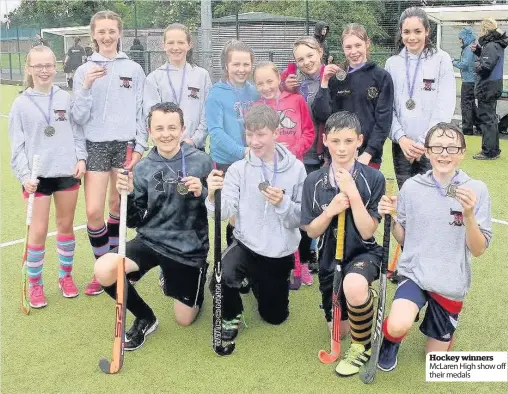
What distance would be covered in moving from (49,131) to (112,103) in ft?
1.56

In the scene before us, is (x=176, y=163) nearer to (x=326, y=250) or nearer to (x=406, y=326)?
(x=326, y=250)

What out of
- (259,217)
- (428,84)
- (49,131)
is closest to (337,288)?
(259,217)

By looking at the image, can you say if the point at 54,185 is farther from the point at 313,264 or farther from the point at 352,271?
the point at 352,271

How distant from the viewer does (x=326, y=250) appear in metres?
3.45

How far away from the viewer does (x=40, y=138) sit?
13.0ft

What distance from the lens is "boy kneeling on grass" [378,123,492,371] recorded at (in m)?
3.09

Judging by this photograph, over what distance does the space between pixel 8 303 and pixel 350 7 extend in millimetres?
19671

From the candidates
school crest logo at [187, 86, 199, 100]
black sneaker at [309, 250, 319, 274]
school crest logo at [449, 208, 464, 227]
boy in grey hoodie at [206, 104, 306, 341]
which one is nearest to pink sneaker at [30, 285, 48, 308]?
boy in grey hoodie at [206, 104, 306, 341]

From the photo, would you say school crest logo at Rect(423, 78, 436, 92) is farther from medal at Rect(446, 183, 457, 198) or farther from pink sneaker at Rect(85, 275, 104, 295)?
pink sneaker at Rect(85, 275, 104, 295)

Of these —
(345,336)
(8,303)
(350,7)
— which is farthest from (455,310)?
(350,7)

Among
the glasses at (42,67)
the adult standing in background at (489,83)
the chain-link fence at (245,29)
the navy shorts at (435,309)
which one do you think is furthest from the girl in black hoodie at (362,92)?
the chain-link fence at (245,29)

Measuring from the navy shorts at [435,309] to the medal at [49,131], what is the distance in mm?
2426

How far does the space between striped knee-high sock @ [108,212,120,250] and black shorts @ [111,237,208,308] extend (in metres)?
0.75

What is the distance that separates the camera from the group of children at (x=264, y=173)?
10.5 feet
